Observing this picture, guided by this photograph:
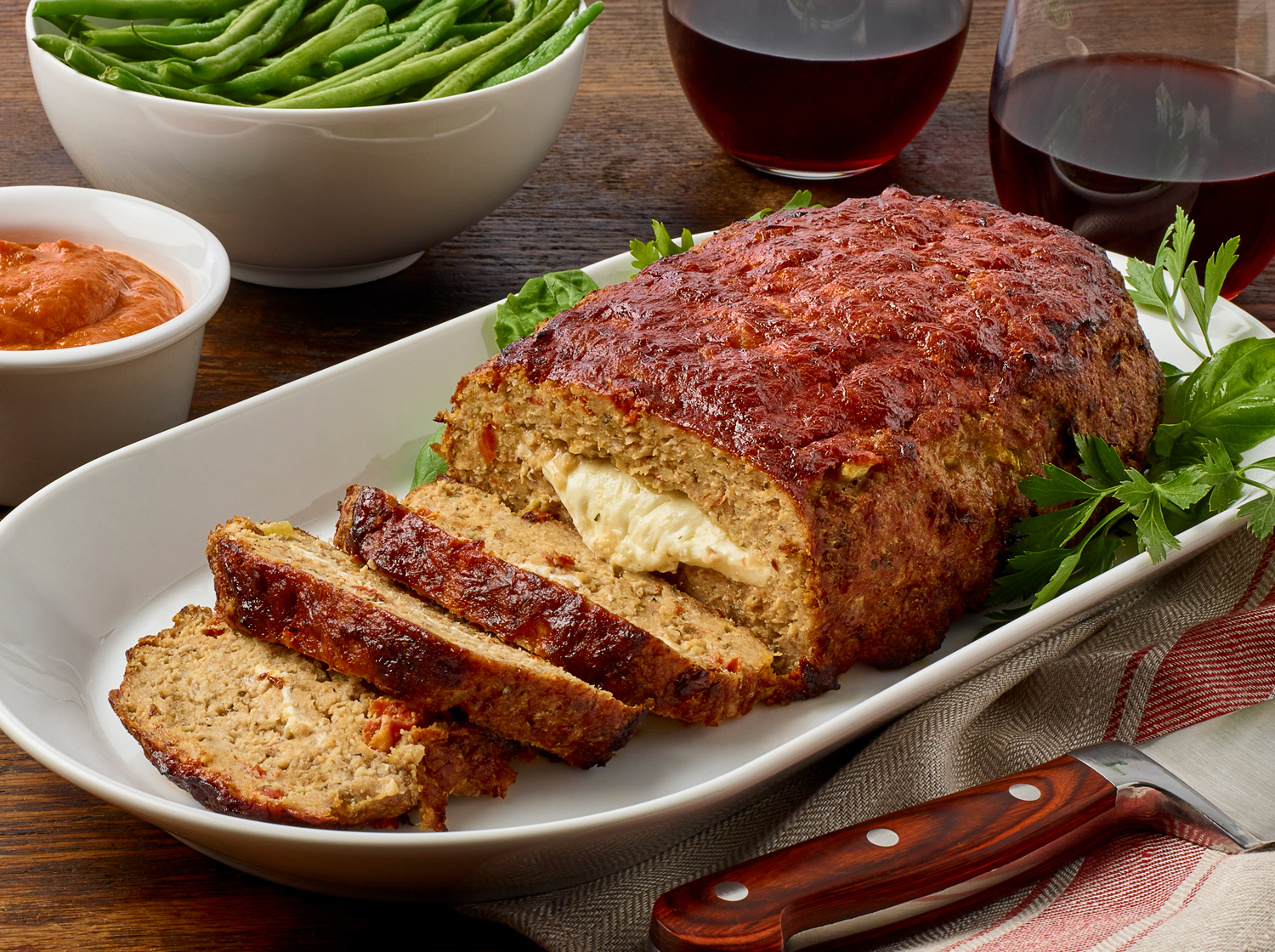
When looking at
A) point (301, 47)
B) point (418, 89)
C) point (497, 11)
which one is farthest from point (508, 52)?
point (301, 47)

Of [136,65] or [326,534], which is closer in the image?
[326,534]

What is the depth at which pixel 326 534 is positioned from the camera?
Result: 13.2 feet

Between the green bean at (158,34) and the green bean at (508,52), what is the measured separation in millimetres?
905

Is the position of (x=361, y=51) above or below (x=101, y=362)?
above

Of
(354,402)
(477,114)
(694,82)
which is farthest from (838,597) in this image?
(694,82)

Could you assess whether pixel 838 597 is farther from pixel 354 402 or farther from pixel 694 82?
pixel 694 82

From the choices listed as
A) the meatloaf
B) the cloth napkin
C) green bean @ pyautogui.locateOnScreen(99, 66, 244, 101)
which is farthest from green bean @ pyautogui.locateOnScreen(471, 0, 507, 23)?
the cloth napkin

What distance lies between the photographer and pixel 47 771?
10.6 feet

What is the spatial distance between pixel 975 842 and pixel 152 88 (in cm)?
395

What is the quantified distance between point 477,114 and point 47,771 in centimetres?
273

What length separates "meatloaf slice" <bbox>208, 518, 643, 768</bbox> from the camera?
300cm

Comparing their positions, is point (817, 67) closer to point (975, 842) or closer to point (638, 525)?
point (638, 525)

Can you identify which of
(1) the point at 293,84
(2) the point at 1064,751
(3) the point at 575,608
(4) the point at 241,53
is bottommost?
(2) the point at 1064,751

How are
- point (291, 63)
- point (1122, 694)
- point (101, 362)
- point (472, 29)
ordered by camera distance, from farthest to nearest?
point (472, 29) < point (291, 63) < point (101, 362) < point (1122, 694)
